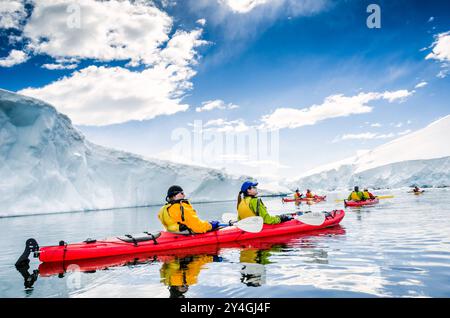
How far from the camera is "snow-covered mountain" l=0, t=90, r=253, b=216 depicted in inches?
933

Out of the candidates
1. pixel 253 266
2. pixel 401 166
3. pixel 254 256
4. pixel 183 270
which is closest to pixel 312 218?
pixel 254 256

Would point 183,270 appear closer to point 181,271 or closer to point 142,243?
point 181,271

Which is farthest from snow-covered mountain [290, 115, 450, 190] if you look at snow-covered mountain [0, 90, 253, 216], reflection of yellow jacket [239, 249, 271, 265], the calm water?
reflection of yellow jacket [239, 249, 271, 265]

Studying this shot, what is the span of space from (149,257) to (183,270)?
1574 millimetres

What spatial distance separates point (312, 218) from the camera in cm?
850

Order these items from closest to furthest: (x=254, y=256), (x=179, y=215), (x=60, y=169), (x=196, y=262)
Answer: (x=196, y=262) < (x=254, y=256) < (x=179, y=215) < (x=60, y=169)

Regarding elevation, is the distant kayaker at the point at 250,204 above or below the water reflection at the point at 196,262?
above

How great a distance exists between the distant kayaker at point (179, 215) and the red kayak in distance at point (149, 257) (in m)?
0.44

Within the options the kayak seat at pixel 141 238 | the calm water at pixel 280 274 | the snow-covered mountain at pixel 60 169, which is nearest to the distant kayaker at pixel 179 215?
the kayak seat at pixel 141 238

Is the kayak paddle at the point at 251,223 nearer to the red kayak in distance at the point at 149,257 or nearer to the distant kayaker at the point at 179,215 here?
the red kayak in distance at the point at 149,257

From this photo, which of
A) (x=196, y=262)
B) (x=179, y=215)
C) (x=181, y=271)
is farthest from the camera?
(x=179, y=215)

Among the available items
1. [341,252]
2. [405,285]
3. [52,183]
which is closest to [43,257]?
[341,252]

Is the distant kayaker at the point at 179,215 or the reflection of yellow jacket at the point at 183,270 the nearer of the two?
the reflection of yellow jacket at the point at 183,270

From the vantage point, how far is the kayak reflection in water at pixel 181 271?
396 cm
